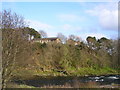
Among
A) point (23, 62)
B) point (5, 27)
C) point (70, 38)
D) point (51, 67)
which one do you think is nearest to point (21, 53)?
point (23, 62)

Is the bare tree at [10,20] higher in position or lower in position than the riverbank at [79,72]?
higher

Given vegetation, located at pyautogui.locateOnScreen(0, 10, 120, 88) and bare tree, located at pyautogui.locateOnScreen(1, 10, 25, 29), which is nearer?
bare tree, located at pyautogui.locateOnScreen(1, 10, 25, 29)

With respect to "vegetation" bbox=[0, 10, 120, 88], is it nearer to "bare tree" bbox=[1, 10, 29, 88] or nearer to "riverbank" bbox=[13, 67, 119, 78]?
"riverbank" bbox=[13, 67, 119, 78]

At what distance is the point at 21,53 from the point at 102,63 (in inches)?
1223

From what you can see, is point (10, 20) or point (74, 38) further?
point (74, 38)

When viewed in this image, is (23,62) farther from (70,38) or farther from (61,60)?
(70,38)

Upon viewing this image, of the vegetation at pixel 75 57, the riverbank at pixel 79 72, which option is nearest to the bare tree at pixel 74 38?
the vegetation at pixel 75 57

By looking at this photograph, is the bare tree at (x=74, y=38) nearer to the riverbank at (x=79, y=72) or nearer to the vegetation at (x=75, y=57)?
the vegetation at (x=75, y=57)

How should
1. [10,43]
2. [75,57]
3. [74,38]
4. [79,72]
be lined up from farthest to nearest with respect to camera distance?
[74,38]
[75,57]
[79,72]
[10,43]

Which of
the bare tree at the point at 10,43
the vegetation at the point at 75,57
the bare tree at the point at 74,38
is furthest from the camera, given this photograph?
the bare tree at the point at 74,38

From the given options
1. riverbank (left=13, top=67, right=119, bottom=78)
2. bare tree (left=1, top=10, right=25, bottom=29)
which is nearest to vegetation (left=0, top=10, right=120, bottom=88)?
riverbank (left=13, top=67, right=119, bottom=78)

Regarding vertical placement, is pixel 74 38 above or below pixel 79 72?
above

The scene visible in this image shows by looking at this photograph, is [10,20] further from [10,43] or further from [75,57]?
[75,57]

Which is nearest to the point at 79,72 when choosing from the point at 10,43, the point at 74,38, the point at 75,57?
the point at 75,57
